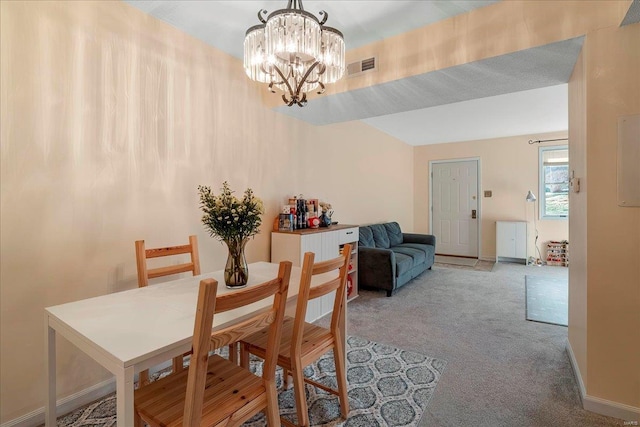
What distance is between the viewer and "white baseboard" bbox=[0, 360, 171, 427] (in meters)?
1.58

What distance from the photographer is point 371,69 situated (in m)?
2.42

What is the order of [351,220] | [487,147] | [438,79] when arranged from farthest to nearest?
1. [487,147]
2. [351,220]
3. [438,79]

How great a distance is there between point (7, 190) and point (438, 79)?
2.75 m

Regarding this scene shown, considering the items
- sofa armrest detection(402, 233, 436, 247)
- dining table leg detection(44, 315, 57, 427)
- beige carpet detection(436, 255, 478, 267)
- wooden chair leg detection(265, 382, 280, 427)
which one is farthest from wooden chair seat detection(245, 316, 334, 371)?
beige carpet detection(436, 255, 478, 267)

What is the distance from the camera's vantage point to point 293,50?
4.80 ft

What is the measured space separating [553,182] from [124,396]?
6906 millimetres

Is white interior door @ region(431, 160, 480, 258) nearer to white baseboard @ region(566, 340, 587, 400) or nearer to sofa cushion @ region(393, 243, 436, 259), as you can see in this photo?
sofa cushion @ region(393, 243, 436, 259)

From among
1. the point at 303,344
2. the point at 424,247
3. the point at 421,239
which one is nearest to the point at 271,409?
the point at 303,344

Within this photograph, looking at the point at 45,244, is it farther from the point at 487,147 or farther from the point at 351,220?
the point at 487,147

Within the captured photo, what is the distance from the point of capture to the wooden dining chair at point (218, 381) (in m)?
0.95

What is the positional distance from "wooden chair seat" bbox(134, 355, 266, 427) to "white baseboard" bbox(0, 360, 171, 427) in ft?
3.11

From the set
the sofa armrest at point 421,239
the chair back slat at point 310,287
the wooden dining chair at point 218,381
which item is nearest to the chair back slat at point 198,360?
the wooden dining chair at point 218,381

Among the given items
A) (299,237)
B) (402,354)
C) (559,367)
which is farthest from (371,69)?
(559,367)

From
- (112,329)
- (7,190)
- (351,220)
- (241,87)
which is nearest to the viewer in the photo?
(112,329)
